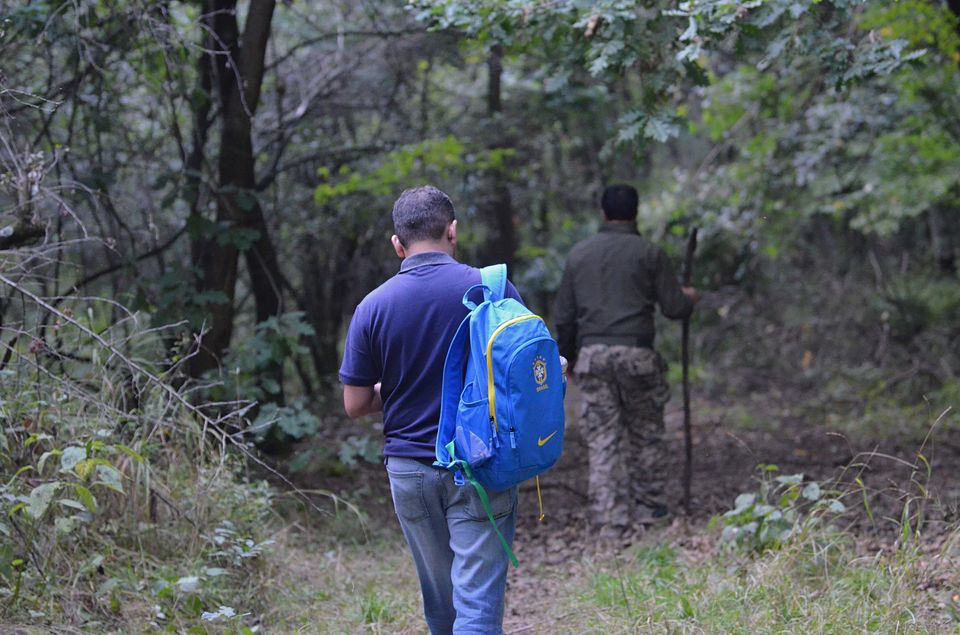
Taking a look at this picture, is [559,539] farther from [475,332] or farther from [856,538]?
[475,332]

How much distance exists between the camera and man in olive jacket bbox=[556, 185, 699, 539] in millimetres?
5785

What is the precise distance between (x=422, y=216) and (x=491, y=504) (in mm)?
944

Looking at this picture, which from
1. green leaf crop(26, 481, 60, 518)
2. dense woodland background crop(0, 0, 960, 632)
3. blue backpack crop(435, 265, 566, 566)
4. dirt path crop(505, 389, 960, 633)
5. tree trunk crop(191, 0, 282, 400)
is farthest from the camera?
tree trunk crop(191, 0, 282, 400)

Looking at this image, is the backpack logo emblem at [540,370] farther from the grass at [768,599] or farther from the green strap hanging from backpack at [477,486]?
the grass at [768,599]

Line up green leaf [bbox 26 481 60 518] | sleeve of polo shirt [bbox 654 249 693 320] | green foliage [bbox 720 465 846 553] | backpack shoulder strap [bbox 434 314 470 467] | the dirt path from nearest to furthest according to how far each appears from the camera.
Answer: backpack shoulder strap [bbox 434 314 470 467] < green leaf [bbox 26 481 60 518] < green foliage [bbox 720 465 846 553] < the dirt path < sleeve of polo shirt [bbox 654 249 693 320]

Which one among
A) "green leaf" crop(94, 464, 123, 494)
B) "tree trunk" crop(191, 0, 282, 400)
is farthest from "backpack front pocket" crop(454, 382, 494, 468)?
"tree trunk" crop(191, 0, 282, 400)

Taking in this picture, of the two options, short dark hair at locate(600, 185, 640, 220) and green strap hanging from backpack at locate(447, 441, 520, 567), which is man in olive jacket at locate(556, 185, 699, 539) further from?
green strap hanging from backpack at locate(447, 441, 520, 567)

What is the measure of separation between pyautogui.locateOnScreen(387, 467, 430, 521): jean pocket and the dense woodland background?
4.00ft

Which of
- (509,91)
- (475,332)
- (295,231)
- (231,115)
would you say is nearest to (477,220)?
(509,91)

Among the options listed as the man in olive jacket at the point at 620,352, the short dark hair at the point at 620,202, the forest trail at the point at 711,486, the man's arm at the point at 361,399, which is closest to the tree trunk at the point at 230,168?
the forest trail at the point at 711,486

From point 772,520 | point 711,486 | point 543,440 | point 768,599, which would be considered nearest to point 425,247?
point 543,440

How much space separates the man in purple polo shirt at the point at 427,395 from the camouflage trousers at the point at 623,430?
2.79 meters

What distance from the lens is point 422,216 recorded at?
3072 mm

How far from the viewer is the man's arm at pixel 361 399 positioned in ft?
10.2
